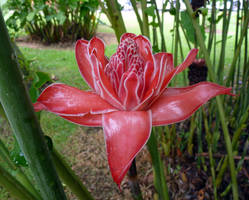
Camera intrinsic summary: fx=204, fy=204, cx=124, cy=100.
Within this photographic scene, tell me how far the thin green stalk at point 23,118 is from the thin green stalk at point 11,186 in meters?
0.11

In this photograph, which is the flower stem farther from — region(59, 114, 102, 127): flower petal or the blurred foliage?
the blurred foliage

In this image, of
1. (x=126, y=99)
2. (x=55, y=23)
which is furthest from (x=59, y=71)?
(x=126, y=99)

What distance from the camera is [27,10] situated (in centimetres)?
250

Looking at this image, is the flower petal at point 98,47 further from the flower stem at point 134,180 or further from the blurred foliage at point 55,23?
the blurred foliage at point 55,23

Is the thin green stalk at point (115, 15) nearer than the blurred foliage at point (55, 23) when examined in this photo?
Yes

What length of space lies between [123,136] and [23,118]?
93 millimetres

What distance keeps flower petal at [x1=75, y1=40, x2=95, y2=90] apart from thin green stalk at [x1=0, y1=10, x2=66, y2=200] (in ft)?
0.40

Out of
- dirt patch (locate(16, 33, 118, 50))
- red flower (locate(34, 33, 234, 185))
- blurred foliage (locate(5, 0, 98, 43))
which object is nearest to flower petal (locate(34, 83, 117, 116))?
red flower (locate(34, 33, 234, 185))

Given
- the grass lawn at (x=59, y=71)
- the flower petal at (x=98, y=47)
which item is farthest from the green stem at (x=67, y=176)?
the grass lawn at (x=59, y=71)

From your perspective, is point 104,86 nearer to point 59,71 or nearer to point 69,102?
point 69,102

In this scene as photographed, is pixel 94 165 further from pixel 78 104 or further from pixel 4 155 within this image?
pixel 78 104

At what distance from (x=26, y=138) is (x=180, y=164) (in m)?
0.79

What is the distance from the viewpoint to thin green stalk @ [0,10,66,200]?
0.14 metres

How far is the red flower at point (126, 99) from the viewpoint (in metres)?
0.21
